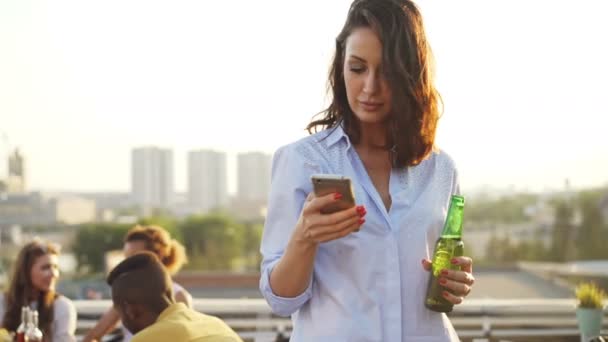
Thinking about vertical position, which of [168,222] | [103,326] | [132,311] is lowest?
[168,222]

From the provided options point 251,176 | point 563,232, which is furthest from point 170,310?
point 251,176

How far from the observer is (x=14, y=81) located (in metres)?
38.5

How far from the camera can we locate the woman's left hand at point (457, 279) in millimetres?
1219

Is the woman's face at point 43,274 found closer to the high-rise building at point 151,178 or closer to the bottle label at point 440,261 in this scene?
the bottle label at point 440,261

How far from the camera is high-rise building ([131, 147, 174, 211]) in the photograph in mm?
38625

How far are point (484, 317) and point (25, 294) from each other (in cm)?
275

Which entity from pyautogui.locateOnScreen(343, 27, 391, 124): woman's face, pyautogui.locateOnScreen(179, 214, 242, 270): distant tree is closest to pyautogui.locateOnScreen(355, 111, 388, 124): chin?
pyautogui.locateOnScreen(343, 27, 391, 124): woman's face

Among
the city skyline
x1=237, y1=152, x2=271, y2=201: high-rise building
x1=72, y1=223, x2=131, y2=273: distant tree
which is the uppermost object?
the city skyline

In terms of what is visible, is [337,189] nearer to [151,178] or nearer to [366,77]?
[366,77]

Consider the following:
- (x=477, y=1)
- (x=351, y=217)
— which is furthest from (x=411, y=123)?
(x=477, y=1)

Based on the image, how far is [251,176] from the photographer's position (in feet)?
116

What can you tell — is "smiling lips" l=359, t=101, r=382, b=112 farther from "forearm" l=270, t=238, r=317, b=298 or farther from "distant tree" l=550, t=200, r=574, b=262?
"distant tree" l=550, t=200, r=574, b=262

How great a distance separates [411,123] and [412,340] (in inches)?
11.3

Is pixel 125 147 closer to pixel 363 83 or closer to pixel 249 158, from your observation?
pixel 249 158
